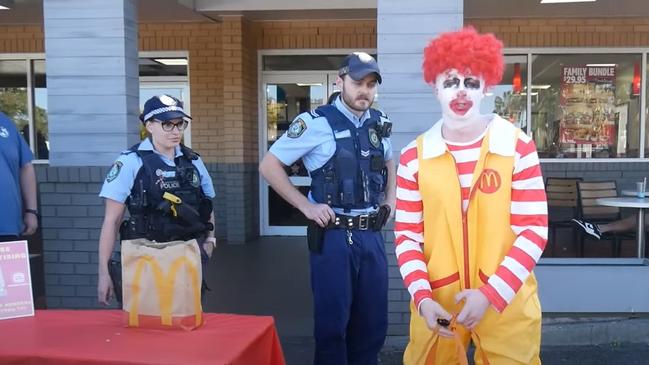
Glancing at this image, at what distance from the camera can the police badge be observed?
3137 millimetres

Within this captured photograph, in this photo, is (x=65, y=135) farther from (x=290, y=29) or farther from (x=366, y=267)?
(x=290, y=29)

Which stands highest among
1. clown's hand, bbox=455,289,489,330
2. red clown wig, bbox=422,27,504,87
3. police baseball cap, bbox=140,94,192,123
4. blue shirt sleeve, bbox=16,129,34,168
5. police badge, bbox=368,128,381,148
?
red clown wig, bbox=422,27,504,87

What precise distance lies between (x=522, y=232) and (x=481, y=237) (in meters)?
0.14

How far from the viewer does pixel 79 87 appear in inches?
185

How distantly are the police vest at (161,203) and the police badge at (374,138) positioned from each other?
95 cm

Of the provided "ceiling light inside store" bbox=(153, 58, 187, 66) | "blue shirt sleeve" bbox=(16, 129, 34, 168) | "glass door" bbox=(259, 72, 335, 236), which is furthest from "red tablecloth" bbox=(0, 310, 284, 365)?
"ceiling light inside store" bbox=(153, 58, 187, 66)

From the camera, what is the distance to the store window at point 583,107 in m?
8.59

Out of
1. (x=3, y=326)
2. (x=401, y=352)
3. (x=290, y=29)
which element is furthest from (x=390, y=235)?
(x=290, y=29)

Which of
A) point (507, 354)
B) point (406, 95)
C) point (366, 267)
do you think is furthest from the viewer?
point (406, 95)

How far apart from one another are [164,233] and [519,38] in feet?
22.3

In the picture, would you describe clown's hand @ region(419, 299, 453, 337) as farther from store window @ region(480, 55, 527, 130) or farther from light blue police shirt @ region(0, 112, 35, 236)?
store window @ region(480, 55, 527, 130)

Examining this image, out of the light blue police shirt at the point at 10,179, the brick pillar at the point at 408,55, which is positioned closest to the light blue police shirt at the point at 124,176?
the light blue police shirt at the point at 10,179

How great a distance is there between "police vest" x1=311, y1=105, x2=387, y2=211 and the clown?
2.87 ft

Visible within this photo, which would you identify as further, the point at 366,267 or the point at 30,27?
the point at 30,27
